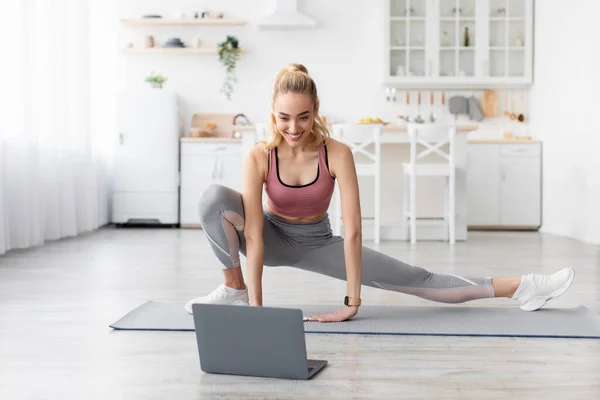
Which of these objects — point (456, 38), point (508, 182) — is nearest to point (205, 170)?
point (456, 38)

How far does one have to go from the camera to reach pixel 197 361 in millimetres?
2090

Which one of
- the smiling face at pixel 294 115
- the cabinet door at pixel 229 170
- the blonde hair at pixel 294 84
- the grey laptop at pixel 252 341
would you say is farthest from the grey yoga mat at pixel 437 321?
the cabinet door at pixel 229 170

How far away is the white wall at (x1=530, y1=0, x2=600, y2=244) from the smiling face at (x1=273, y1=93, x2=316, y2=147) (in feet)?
13.1

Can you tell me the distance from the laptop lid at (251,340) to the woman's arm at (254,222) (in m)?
0.40

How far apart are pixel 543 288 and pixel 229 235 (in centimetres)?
112

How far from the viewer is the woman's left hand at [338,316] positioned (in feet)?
8.24

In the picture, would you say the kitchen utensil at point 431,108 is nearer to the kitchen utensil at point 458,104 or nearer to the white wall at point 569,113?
the kitchen utensil at point 458,104

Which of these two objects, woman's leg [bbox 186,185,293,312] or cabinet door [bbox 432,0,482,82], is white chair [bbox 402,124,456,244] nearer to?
cabinet door [bbox 432,0,482,82]

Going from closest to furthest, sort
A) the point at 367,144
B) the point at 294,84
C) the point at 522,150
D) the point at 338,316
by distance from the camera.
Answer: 1. the point at 294,84
2. the point at 338,316
3. the point at 367,144
4. the point at 522,150

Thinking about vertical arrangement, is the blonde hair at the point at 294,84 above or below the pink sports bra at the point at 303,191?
above

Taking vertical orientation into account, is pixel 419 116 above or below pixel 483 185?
above

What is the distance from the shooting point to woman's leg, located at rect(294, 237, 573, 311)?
2592 mm

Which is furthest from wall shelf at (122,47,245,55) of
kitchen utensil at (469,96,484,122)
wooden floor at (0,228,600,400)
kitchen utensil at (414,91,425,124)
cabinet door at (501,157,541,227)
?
wooden floor at (0,228,600,400)

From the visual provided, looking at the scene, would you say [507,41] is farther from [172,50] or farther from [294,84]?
[294,84]
